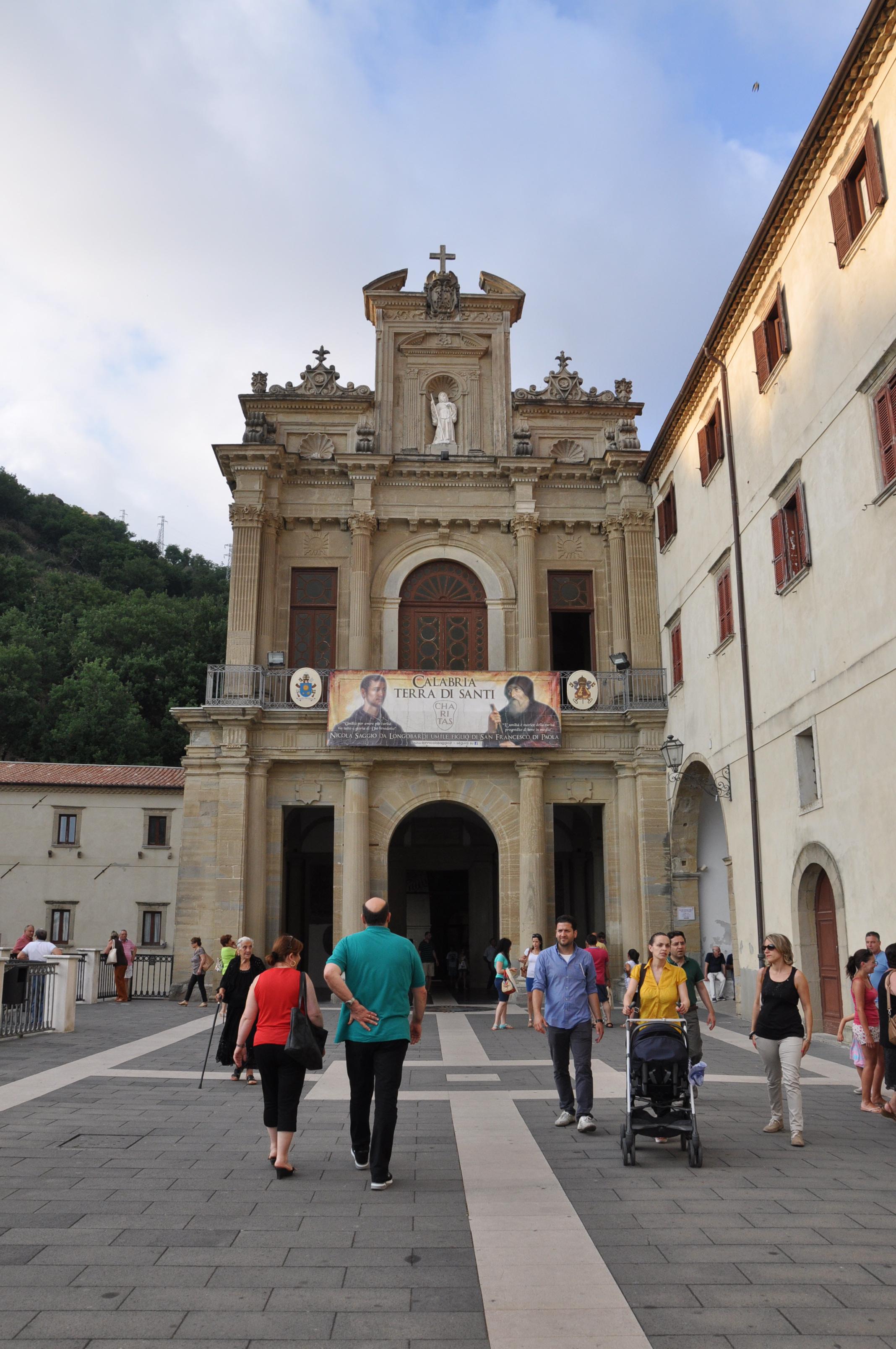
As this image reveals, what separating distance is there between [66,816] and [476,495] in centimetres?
1794

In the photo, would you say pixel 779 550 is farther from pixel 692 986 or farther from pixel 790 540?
pixel 692 986

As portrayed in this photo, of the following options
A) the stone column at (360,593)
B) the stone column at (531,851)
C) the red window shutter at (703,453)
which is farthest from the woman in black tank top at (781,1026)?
the stone column at (360,593)

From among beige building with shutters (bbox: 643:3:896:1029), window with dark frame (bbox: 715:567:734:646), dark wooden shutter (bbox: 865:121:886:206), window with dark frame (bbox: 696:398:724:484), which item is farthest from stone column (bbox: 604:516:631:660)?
dark wooden shutter (bbox: 865:121:886:206)

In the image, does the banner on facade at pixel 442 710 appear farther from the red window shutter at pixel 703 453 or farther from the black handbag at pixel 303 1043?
the black handbag at pixel 303 1043

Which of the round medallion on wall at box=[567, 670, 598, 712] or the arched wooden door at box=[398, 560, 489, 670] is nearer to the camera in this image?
the round medallion on wall at box=[567, 670, 598, 712]

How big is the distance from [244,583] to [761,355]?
482 inches

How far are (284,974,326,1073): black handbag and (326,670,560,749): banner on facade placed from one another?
15.9 meters

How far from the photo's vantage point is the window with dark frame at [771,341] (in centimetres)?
1661

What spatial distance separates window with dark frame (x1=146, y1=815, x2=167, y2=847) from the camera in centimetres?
3459

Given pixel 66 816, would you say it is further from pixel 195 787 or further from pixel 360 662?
pixel 360 662

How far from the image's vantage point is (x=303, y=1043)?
6852 mm

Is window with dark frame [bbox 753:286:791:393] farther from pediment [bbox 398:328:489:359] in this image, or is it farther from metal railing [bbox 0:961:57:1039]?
metal railing [bbox 0:961:57:1039]

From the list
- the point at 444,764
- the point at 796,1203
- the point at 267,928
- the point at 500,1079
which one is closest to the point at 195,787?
the point at 267,928

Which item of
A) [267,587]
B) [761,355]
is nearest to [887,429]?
[761,355]
